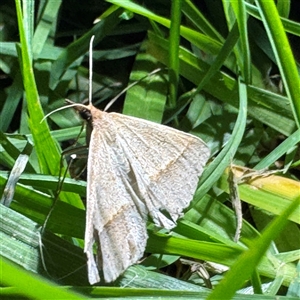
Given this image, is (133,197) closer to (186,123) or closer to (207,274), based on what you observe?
(207,274)

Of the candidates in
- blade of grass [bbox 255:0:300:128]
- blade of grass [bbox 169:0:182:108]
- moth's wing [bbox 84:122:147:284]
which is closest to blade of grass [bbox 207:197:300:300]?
moth's wing [bbox 84:122:147:284]

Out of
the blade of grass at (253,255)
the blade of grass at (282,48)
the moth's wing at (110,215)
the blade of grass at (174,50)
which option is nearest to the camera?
the blade of grass at (253,255)

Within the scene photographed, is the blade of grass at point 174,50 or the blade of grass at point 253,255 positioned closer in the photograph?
the blade of grass at point 253,255

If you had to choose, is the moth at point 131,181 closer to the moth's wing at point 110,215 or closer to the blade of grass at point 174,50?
the moth's wing at point 110,215

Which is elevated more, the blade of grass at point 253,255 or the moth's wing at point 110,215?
the blade of grass at point 253,255

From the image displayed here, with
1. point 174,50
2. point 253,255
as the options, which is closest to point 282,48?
point 174,50

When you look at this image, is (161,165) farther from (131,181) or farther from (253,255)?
(253,255)

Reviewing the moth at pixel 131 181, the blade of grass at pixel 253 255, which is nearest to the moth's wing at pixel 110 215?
the moth at pixel 131 181
